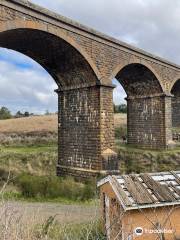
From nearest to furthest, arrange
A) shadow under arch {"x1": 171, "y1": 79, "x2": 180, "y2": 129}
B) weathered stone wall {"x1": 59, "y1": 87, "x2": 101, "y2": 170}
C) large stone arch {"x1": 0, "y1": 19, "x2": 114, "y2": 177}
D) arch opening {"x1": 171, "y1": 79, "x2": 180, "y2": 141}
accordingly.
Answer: large stone arch {"x1": 0, "y1": 19, "x2": 114, "y2": 177}, weathered stone wall {"x1": 59, "y1": 87, "x2": 101, "y2": 170}, arch opening {"x1": 171, "y1": 79, "x2": 180, "y2": 141}, shadow under arch {"x1": 171, "y1": 79, "x2": 180, "y2": 129}

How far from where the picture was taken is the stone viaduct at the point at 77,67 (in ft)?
38.4

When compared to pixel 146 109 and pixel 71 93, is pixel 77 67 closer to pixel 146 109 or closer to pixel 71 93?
pixel 71 93

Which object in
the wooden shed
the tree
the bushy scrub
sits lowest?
the bushy scrub

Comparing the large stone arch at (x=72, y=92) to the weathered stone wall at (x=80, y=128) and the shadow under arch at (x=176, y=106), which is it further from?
the shadow under arch at (x=176, y=106)

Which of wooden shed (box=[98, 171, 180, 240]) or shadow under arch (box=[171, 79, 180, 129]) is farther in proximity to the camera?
shadow under arch (box=[171, 79, 180, 129])

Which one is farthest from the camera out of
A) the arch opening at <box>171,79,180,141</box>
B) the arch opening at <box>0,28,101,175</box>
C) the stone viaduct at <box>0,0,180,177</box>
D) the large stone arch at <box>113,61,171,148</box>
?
the arch opening at <box>171,79,180,141</box>

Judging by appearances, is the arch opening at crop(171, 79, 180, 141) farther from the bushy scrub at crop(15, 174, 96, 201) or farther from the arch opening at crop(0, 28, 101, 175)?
the bushy scrub at crop(15, 174, 96, 201)

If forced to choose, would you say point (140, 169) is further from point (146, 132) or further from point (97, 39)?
point (97, 39)

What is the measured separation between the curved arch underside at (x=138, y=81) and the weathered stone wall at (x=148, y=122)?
0.43 metres

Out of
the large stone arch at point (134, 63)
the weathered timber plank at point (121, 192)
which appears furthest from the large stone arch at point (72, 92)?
the weathered timber plank at point (121, 192)

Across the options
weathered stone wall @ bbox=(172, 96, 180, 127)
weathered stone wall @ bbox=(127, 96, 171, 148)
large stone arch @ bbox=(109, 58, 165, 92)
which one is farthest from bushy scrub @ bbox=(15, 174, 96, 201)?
weathered stone wall @ bbox=(172, 96, 180, 127)

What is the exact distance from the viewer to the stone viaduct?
11.7 metres

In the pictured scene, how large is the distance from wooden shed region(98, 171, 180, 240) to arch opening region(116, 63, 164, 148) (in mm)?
12438

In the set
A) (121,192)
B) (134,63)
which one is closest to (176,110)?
(134,63)
